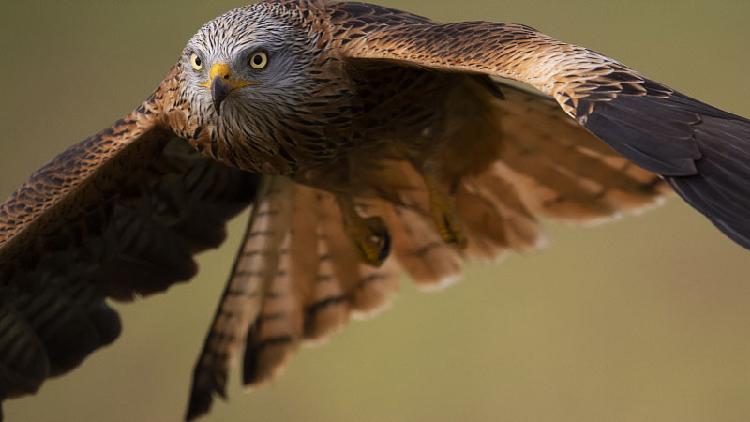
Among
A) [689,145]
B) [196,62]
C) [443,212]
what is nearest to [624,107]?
[689,145]

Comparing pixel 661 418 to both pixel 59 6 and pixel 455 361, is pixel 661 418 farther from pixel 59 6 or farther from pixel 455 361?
pixel 59 6

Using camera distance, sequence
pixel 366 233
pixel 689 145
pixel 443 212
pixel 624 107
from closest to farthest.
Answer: pixel 689 145, pixel 624 107, pixel 443 212, pixel 366 233

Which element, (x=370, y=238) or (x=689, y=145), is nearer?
(x=689, y=145)

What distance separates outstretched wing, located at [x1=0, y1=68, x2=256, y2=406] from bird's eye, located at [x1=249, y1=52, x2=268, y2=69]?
0.87m

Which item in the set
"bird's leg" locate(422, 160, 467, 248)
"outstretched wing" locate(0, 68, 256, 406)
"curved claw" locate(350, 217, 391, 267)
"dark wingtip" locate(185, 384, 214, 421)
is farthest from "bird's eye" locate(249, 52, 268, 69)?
"dark wingtip" locate(185, 384, 214, 421)

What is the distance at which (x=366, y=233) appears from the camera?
7035 mm

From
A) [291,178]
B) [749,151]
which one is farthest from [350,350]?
[749,151]

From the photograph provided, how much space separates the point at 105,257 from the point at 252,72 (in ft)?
4.98

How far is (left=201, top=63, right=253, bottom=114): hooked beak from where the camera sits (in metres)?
5.75

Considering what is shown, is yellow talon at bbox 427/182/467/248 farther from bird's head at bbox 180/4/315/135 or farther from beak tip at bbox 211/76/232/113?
beak tip at bbox 211/76/232/113

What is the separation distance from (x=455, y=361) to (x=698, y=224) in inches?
77.5

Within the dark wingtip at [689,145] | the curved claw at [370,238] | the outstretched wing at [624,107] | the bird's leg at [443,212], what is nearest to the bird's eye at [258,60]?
the outstretched wing at [624,107]

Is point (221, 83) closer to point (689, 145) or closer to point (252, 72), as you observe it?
point (252, 72)

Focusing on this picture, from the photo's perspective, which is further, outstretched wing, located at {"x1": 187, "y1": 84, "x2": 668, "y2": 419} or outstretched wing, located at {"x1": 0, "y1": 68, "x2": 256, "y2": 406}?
outstretched wing, located at {"x1": 0, "y1": 68, "x2": 256, "y2": 406}
